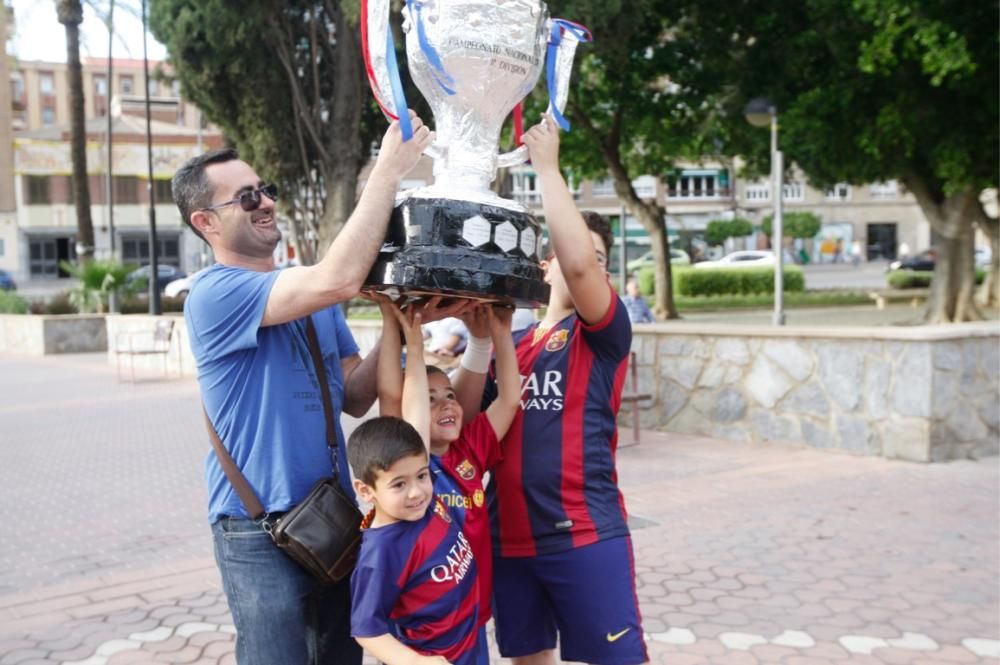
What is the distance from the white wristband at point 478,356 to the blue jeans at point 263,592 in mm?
705

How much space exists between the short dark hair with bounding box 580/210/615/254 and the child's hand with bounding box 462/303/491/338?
47 centimetres

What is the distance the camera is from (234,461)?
7.70ft

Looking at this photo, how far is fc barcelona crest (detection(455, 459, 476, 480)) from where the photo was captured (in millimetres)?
2625

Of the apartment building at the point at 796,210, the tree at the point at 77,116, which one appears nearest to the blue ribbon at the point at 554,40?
the tree at the point at 77,116

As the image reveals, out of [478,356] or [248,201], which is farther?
[478,356]

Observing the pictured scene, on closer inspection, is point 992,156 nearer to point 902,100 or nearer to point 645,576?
point 902,100

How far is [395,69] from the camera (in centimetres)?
243

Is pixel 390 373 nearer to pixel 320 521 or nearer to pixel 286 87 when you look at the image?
pixel 320 521

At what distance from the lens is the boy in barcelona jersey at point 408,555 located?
7.58 feet

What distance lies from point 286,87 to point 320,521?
52.4 feet

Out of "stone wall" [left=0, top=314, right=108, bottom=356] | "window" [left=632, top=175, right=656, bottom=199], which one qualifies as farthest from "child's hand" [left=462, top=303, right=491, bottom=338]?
"window" [left=632, top=175, right=656, bottom=199]

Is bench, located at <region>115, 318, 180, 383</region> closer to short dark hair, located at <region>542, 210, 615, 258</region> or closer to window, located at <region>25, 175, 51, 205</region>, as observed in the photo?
short dark hair, located at <region>542, 210, 615, 258</region>

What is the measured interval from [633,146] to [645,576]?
1963 cm

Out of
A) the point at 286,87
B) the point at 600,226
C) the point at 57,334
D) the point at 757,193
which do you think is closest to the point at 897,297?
the point at 286,87
